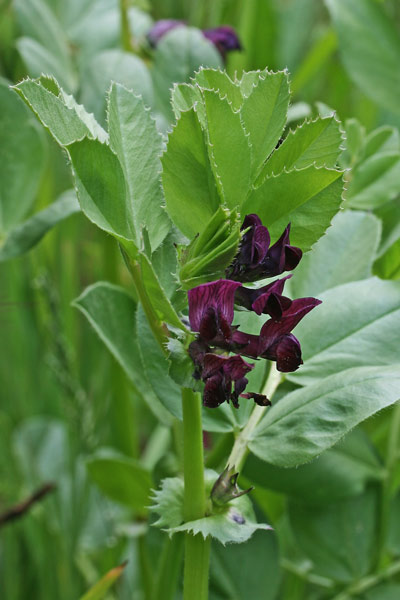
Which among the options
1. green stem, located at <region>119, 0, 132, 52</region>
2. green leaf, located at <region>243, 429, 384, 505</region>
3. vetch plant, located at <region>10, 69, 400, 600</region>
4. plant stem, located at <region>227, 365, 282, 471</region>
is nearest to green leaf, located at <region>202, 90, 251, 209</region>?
vetch plant, located at <region>10, 69, 400, 600</region>

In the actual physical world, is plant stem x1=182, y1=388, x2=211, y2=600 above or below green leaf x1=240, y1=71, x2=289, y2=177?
below

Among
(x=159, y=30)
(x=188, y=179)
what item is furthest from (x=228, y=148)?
(x=159, y=30)

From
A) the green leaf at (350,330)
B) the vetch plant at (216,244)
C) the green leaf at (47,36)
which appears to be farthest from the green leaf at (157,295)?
the green leaf at (47,36)

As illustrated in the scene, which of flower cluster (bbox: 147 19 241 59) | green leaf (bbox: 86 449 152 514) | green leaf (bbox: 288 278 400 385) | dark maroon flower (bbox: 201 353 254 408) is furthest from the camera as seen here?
flower cluster (bbox: 147 19 241 59)

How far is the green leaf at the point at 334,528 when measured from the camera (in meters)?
0.50

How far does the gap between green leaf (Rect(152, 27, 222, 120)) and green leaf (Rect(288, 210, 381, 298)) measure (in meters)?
0.19

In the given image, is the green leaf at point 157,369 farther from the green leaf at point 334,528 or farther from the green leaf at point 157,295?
the green leaf at point 334,528

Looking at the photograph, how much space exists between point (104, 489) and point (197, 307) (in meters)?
0.31

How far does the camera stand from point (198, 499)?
30cm

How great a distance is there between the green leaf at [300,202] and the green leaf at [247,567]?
243 millimetres

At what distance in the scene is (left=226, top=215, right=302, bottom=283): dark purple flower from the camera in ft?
0.88

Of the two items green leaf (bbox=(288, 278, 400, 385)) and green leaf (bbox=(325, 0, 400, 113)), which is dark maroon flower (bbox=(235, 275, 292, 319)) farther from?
green leaf (bbox=(325, 0, 400, 113))

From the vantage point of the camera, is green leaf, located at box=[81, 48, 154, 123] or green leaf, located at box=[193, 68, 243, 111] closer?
green leaf, located at box=[193, 68, 243, 111]

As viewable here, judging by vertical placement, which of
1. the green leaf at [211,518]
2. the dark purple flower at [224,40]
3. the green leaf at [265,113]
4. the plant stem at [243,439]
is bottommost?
the green leaf at [211,518]
